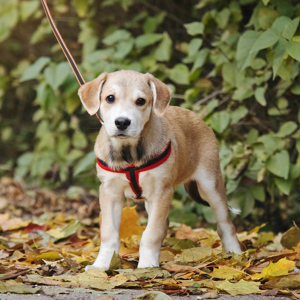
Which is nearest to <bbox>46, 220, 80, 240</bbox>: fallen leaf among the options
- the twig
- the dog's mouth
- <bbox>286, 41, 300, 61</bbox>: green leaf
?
A: the twig

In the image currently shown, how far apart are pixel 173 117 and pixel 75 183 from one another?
3778 mm

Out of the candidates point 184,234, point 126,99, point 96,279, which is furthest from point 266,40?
point 96,279

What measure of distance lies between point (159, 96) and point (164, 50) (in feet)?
7.56

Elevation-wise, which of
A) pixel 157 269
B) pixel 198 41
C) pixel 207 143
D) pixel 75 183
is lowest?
pixel 75 183

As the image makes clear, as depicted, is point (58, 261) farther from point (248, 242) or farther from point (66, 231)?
point (248, 242)

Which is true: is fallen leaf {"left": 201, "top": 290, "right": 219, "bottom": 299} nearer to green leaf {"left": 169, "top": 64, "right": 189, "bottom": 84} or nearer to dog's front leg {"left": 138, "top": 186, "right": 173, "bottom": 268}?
dog's front leg {"left": 138, "top": 186, "right": 173, "bottom": 268}

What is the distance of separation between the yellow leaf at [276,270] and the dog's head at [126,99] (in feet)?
3.88

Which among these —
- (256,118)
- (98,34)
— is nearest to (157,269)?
(256,118)

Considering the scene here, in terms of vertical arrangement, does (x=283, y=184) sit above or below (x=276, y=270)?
above

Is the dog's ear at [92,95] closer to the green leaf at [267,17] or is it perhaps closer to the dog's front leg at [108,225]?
the dog's front leg at [108,225]

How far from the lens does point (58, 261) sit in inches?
132

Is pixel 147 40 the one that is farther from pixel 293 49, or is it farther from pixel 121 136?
pixel 121 136

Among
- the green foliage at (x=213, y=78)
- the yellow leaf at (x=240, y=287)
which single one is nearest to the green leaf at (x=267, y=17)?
the green foliage at (x=213, y=78)

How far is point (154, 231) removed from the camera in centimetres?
331
